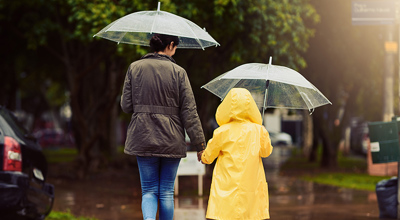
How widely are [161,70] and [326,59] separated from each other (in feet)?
45.0

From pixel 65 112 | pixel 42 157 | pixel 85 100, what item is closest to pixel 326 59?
pixel 85 100

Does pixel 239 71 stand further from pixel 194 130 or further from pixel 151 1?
pixel 151 1

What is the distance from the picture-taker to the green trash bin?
7.67 meters

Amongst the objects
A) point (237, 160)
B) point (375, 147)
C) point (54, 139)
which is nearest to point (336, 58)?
point (375, 147)

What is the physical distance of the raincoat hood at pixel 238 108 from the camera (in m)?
5.14

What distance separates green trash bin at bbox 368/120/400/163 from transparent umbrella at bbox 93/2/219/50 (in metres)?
2.95

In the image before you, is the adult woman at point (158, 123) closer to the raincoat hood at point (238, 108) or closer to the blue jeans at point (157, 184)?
the blue jeans at point (157, 184)

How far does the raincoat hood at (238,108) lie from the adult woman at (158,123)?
1.10 feet

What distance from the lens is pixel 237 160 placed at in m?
5.10

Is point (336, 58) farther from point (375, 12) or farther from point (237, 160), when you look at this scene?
point (237, 160)

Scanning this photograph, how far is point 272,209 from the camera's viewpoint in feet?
30.4

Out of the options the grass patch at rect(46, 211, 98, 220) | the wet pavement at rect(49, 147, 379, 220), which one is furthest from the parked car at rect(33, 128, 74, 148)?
the grass patch at rect(46, 211, 98, 220)

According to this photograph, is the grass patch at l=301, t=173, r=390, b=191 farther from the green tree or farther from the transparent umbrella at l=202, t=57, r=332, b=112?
the transparent umbrella at l=202, t=57, r=332, b=112

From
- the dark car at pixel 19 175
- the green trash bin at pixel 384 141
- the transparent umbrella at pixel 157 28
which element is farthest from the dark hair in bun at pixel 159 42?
the green trash bin at pixel 384 141
